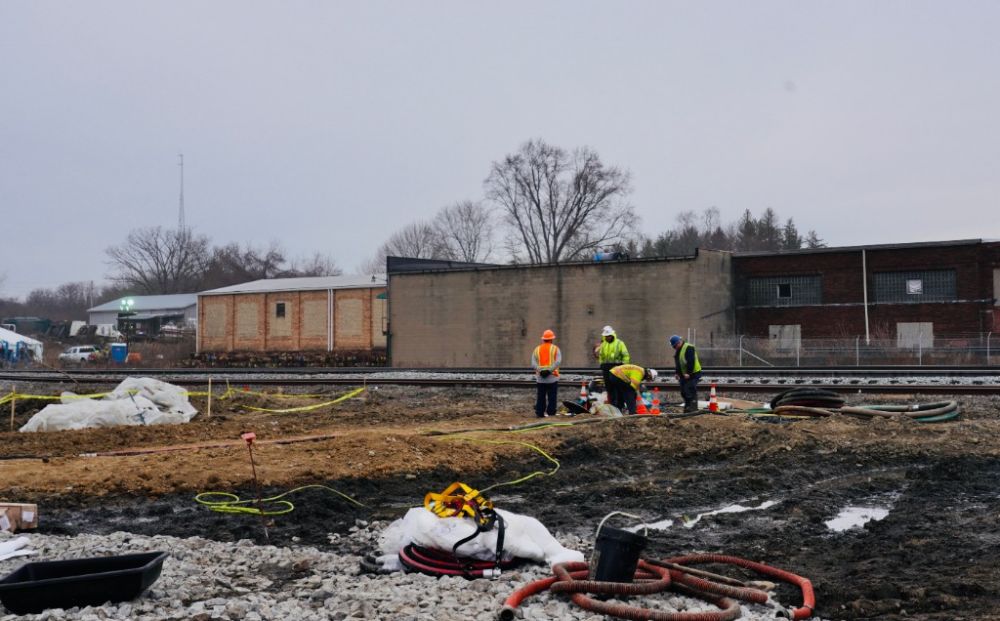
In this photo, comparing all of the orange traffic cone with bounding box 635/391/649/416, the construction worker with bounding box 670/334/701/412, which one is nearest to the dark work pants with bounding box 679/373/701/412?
the construction worker with bounding box 670/334/701/412

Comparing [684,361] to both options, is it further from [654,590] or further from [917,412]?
[654,590]

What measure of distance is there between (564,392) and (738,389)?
4.20 metres

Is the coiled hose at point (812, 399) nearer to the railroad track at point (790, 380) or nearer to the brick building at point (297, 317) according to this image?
the railroad track at point (790, 380)

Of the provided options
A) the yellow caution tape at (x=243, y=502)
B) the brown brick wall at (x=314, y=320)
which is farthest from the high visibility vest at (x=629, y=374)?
the brown brick wall at (x=314, y=320)

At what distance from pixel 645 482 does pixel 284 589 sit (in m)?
5.71

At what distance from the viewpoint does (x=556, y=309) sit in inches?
1796

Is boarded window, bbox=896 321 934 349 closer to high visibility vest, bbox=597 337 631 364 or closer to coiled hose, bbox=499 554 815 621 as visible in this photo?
high visibility vest, bbox=597 337 631 364

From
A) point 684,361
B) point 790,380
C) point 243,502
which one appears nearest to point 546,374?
point 684,361

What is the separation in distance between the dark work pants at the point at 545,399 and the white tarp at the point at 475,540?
9823mm

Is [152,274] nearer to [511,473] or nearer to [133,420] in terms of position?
[133,420]

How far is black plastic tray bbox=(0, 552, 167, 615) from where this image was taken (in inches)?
228

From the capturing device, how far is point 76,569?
6312 millimetres

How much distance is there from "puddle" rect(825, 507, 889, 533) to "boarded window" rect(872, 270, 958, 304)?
1368 inches

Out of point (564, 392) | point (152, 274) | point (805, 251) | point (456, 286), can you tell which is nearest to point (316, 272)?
point (152, 274)
